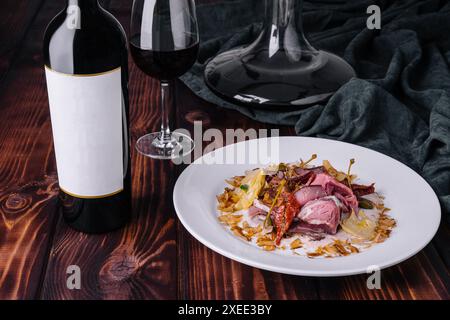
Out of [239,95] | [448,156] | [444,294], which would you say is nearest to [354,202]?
[444,294]

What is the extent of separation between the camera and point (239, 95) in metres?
1.40

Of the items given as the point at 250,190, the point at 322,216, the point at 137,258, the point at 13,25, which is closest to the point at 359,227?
the point at 322,216

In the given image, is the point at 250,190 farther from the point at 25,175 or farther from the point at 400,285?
the point at 25,175

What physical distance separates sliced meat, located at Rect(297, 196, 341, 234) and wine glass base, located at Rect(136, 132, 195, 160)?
13.4 inches

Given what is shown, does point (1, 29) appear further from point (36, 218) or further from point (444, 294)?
point (444, 294)

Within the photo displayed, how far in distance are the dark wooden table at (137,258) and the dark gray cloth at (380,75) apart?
0.23 metres

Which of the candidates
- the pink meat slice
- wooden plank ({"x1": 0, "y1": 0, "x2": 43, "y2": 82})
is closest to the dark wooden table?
the pink meat slice

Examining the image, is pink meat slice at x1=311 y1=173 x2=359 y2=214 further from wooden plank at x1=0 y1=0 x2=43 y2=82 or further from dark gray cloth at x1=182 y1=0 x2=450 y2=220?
wooden plank at x1=0 y1=0 x2=43 y2=82

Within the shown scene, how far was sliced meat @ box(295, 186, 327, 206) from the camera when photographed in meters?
1.00

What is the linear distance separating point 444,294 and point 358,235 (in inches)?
5.2

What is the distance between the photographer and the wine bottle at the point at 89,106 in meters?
0.91

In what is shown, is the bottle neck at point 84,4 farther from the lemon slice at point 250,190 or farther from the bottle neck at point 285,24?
the bottle neck at point 285,24

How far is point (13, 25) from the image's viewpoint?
5.91 feet

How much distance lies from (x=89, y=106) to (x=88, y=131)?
37 millimetres
